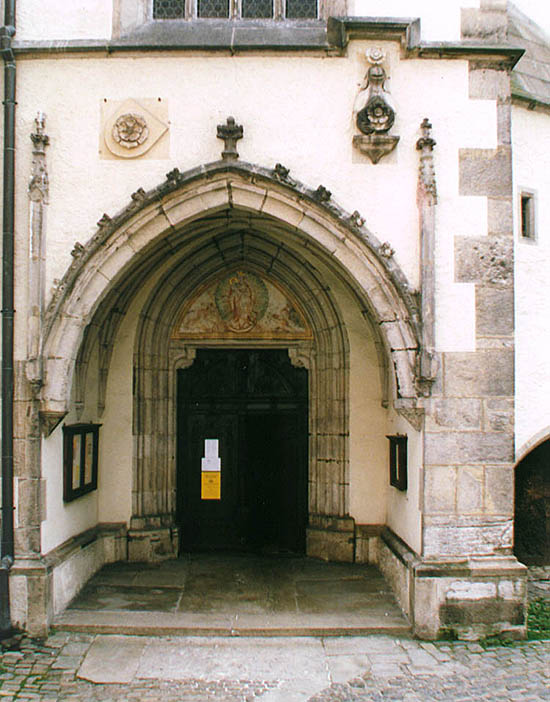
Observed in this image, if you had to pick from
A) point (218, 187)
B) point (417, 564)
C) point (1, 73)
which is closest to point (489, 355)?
point (417, 564)

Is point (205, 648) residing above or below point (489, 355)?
below

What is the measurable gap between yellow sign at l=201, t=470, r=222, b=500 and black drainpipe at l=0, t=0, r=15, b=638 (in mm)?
2571

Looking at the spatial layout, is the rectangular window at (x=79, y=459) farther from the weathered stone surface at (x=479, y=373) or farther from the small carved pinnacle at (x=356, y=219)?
the weathered stone surface at (x=479, y=373)

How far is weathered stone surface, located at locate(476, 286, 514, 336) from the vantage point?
19.2 ft

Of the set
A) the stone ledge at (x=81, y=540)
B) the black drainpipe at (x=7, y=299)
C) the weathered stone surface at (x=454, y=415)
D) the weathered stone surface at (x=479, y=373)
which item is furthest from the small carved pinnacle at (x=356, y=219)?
the stone ledge at (x=81, y=540)

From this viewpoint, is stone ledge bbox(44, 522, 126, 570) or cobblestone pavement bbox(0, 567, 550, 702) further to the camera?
stone ledge bbox(44, 522, 126, 570)

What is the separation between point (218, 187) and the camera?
586 centimetres

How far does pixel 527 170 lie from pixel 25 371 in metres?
5.18

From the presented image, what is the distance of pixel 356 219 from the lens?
5785 mm

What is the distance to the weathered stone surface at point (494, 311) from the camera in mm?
5840

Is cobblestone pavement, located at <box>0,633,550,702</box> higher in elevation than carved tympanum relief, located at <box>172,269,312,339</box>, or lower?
lower

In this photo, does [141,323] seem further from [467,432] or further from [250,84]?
[467,432]

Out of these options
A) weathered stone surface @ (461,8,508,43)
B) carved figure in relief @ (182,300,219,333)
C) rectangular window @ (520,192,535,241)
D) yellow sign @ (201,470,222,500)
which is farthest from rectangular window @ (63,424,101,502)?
weathered stone surface @ (461,8,508,43)

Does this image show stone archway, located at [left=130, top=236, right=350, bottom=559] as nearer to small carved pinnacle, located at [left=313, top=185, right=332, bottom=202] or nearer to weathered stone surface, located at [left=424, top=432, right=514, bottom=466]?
small carved pinnacle, located at [left=313, top=185, right=332, bottom=202]
